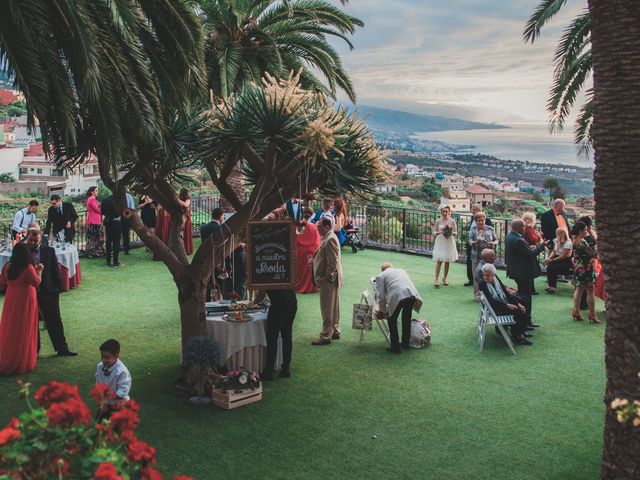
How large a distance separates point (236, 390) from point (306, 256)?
6555mm

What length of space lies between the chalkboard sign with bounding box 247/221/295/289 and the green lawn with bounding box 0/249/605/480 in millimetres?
1377

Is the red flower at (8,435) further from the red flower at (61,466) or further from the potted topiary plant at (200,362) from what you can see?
the potted topiary plant at (200,362)

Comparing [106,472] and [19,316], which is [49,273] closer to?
[19,316]

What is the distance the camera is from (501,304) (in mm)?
11188

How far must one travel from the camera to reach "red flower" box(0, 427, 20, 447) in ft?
10.7

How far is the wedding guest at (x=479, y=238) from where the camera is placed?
1433cm

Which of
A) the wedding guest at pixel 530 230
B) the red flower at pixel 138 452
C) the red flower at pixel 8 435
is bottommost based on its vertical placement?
the red flower at pixel 138 452

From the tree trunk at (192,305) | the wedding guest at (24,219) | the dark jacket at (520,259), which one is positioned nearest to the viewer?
the tree trunk at (192,305)

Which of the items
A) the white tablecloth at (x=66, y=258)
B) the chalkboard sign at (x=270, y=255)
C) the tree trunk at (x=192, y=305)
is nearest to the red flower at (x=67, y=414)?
the chalkboard sign at (x=270, y=255)

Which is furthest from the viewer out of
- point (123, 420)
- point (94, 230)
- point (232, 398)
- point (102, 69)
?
point (94, 230)

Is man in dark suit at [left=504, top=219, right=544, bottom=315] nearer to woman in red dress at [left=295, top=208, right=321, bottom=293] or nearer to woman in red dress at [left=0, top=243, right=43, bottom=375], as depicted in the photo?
woman in red dress at [left=295, top=208, right=321, bottom=293]

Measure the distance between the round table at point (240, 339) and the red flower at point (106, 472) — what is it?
20.2 ft

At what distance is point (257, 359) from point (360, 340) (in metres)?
2.21

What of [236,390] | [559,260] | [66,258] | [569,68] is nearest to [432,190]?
[569,68]
